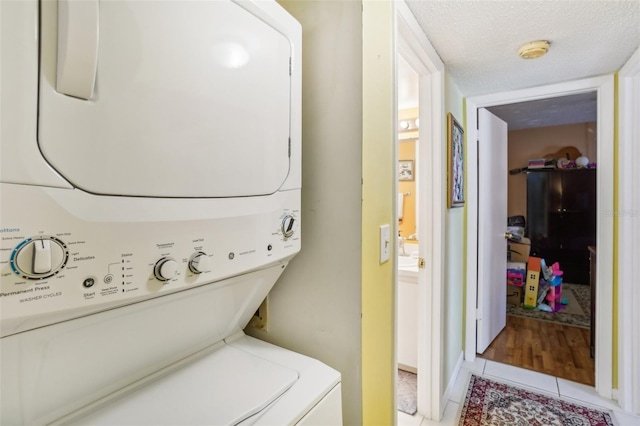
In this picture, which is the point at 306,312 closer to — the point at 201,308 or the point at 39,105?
the point at 201,308

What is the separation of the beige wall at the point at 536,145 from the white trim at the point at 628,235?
3200 millimetres

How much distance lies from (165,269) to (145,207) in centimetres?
12

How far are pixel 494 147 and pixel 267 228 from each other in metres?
2.73

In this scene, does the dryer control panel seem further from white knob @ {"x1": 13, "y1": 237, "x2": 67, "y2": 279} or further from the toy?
the toy

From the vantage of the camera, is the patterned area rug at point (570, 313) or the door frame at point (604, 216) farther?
the patterned area rug at point (570, 313)

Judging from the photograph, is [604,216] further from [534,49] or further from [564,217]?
[564,217]

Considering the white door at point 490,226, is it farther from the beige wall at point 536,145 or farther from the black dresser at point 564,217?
the beige wall at point 536,145

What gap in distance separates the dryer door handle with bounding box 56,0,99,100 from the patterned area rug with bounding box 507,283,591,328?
4281 millimetres

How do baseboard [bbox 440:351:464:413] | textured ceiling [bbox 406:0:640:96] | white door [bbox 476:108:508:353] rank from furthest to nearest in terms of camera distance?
1. white door [bbox 476:108:508:353]
2. baseboard [bbox 440:351:464:413]
3. textured ceiling [bbox 406:0:640:96]

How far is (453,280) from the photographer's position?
7.46 ft

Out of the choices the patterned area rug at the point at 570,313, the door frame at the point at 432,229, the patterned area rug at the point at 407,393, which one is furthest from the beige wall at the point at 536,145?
the door frame at the point at 432,229

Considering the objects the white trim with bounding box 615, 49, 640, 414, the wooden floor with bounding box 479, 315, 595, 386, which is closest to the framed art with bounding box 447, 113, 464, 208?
the white trim with bounding box 615, 49, 640, 414

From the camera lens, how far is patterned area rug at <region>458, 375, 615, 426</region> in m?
1.92

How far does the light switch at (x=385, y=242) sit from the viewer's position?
1.05 meters
